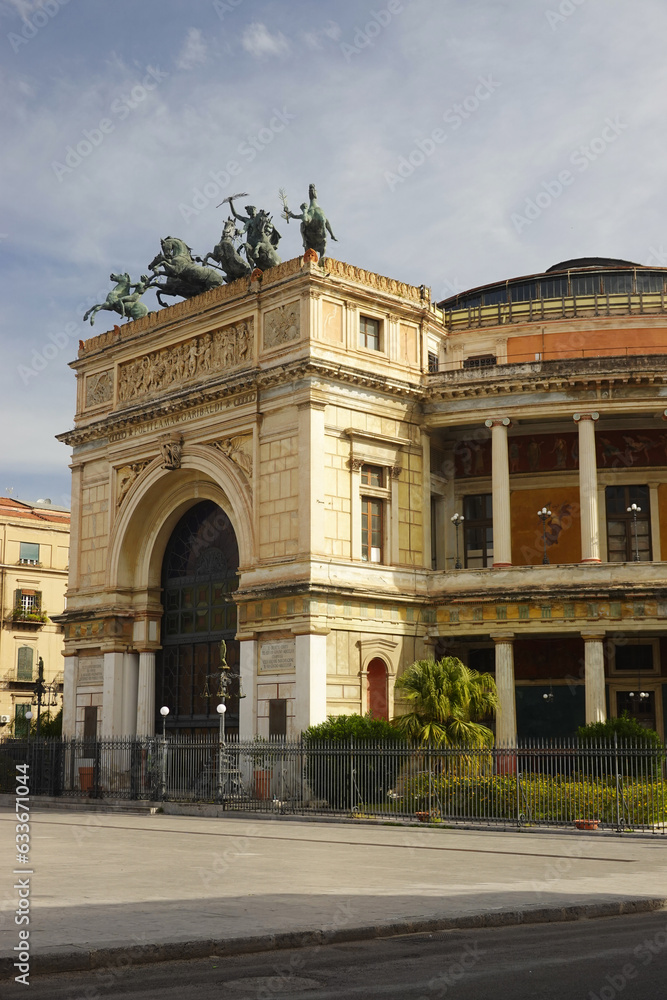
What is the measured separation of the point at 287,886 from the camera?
14453mm

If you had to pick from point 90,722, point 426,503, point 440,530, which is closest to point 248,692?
point 426,503

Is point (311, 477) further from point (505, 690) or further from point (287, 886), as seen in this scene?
point (287, 886)

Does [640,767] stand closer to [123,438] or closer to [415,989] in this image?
[415,989]

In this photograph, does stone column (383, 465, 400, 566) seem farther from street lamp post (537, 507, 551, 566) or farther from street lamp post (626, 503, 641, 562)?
street lamp post (626, 503, 641, 562)

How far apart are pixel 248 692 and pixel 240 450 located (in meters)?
7.78

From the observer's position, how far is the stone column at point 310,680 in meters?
34.4

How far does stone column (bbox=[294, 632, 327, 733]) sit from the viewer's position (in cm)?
3441

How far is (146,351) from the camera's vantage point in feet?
141

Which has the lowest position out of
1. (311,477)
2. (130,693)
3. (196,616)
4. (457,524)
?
(130,693)

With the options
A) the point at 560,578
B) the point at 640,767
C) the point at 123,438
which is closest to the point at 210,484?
the point at 123,438

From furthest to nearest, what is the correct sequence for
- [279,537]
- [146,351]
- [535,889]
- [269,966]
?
[146,351]
[279,537]
[535,889]
[269,966]

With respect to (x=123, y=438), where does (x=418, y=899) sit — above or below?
below

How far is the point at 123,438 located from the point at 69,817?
16.0m

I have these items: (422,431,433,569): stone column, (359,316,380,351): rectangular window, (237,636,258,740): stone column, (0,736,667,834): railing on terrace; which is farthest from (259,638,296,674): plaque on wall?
(359,316,380,351): rectangular window
